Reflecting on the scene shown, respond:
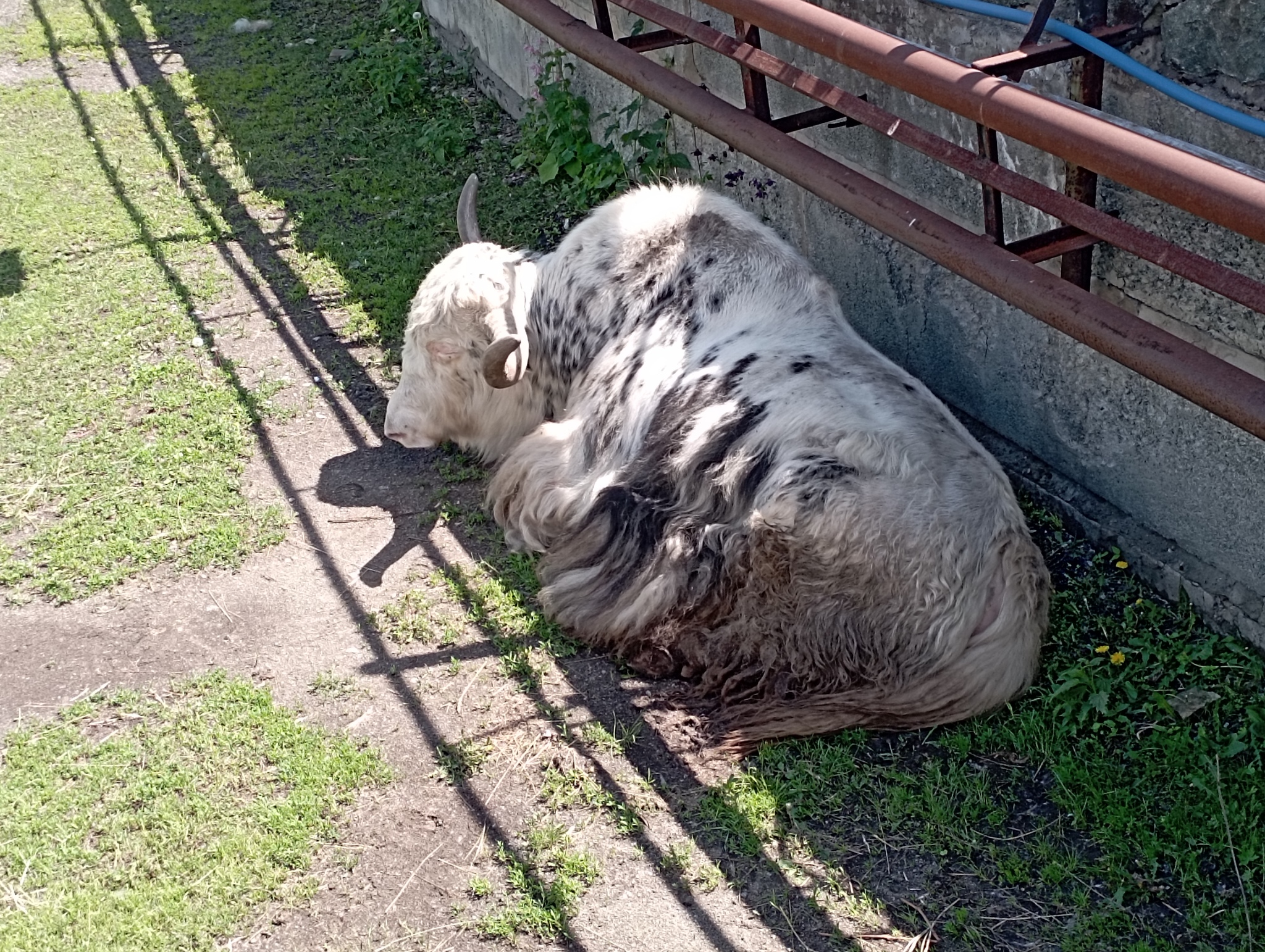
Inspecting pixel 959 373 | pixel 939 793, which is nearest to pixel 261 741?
pixel 939 793

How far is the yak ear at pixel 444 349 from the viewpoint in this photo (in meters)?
4.56

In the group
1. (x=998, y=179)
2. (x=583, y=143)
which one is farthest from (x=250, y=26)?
(x=998, y=179)

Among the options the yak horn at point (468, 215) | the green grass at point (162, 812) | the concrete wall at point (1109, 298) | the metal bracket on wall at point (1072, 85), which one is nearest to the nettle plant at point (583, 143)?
the concrete wall at point (1109, 298)

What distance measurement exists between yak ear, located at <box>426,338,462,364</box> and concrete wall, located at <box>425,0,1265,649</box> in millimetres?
1429

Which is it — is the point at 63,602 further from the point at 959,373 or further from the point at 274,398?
the point at 959,373

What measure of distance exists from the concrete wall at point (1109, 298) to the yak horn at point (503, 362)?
1284 mm

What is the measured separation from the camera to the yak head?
14.9 feet

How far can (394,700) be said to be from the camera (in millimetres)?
3627

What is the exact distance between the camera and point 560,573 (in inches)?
157

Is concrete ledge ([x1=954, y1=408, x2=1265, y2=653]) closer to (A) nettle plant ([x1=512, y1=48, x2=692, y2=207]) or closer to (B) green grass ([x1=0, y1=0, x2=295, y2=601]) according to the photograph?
(A) nettle plant ([x1=512, y1=48, x2=692, y2=207])

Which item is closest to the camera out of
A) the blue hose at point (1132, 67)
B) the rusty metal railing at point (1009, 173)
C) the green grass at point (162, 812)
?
the rusty metal railing at point (1009, 173)

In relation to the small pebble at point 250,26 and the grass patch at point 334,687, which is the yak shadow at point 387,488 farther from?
the small pebble at point 250,26

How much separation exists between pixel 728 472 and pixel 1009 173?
3.98ft

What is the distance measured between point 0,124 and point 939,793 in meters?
7.90
